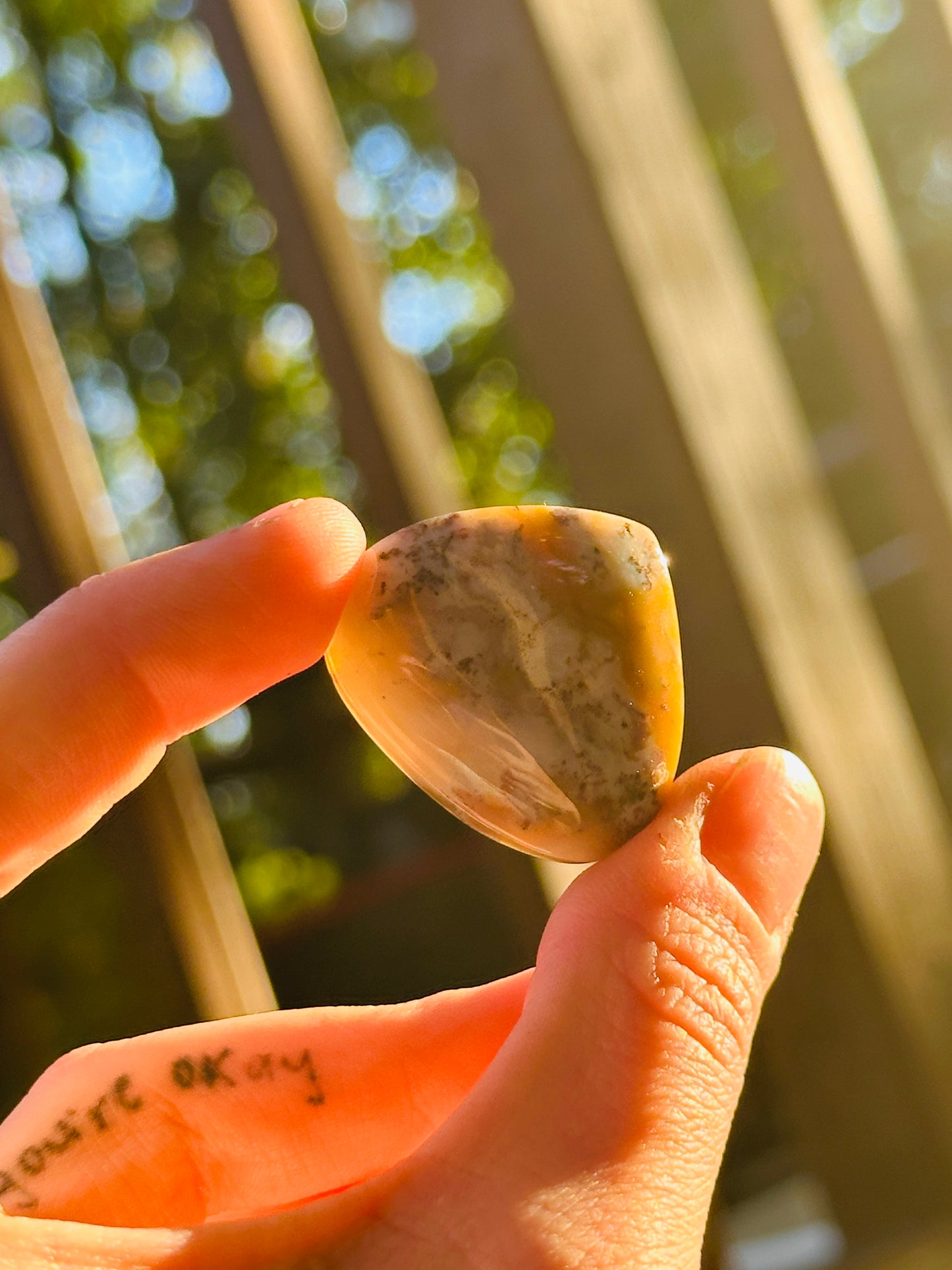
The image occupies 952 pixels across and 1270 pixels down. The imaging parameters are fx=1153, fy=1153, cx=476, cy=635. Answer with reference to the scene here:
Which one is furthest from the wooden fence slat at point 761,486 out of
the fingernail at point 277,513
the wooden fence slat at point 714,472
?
the fingernail at point 277,513

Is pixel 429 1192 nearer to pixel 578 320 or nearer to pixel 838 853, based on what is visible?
pixel 838 853

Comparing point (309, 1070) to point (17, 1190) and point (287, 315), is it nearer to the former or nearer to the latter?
point (17, 1190)

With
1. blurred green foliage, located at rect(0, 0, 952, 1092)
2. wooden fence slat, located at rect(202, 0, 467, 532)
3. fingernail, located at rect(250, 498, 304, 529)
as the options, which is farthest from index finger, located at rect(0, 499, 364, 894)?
blurred green foliage, located at rect(0, 0, 952, 1092)

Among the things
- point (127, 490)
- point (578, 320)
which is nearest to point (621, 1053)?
point (578, 320)

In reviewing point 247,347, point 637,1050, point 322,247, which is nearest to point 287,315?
point 247,347

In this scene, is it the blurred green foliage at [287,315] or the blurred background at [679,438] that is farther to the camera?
the blurred green foliage at [287,315]

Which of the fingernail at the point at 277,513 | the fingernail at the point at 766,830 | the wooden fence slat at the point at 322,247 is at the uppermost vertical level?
the wooden fence slat at the point at 322,247

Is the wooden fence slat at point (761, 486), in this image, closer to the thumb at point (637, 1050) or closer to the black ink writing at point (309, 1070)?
the thumb at point (637, 1050)
